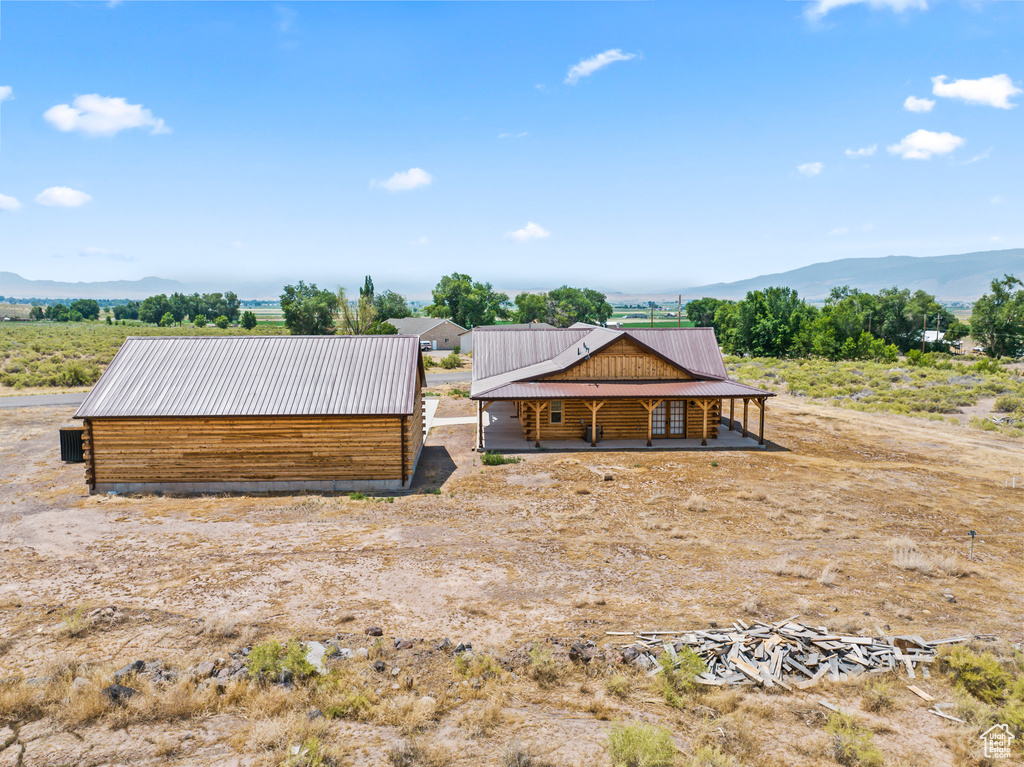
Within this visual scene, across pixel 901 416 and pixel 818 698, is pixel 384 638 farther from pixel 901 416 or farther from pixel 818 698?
pixel 901 416

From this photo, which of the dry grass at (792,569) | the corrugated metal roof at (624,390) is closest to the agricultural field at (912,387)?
the corrugated metal roof at (624,390)

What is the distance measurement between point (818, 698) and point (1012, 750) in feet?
7.20

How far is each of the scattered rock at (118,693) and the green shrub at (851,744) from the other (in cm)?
943

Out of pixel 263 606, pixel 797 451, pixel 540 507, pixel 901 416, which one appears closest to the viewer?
pixel 263 606

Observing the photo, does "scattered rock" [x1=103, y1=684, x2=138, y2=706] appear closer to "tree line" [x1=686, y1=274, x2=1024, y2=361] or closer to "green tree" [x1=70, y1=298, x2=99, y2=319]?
"tree line" [x1=686, y1=274, x2=1024, y2=361]

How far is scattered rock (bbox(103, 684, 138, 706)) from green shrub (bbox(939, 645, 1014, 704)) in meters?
12.0

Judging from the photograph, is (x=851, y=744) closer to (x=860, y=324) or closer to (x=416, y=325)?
(x=860, y=324)

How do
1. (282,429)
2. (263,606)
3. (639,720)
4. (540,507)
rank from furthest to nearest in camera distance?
(282,429), (540,507), (263,606), (639,720)

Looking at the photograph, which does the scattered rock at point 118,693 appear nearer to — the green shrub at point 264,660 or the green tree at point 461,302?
the green shrub at point 264,660

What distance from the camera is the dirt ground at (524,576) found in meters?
7.98

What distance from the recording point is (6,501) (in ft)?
61.5

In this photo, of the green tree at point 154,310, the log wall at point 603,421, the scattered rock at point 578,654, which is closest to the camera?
the scattered rock at point 578,654

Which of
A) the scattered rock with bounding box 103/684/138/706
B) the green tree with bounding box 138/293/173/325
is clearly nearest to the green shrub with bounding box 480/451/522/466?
the scattered rock with bounding box 103/684/138/706

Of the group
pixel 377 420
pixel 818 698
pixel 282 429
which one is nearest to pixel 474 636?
pixel 818 698
